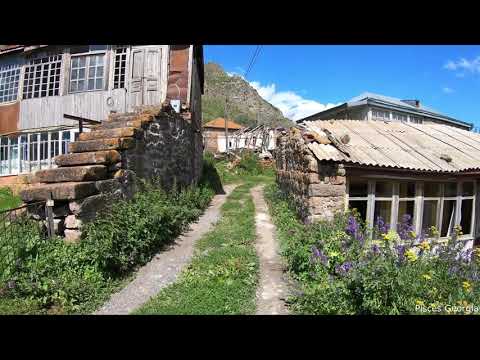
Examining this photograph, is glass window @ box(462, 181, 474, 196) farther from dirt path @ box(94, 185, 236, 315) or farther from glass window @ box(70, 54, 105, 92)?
glass window @ box(70, 54, 105, 92)

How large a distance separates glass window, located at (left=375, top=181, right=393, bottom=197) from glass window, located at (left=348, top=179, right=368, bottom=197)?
1.26 ft

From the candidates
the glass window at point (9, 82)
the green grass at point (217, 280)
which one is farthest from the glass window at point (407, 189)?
the glass window at point (9, 82)

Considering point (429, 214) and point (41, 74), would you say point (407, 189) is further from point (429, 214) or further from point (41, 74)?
point (41, 74)

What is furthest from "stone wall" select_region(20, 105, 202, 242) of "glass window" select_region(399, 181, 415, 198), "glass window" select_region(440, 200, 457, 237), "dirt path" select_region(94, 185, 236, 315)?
"glass window" select_region(440, 200, 457, 237)

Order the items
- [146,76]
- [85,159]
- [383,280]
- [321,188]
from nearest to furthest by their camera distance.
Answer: [383,280]
[85,159]
[321,188]
[146,76]

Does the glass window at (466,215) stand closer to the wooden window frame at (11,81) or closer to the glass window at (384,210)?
the glass window at (384,210)

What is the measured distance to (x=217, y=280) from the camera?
223 inches

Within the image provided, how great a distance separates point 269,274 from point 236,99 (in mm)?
82626

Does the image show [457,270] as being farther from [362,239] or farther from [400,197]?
[400,197]

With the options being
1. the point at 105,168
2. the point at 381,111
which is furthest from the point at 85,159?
the point at 381,111

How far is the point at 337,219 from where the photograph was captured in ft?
26.3

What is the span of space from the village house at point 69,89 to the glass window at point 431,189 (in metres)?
7.91

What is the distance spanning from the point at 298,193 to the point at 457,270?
5.10m
